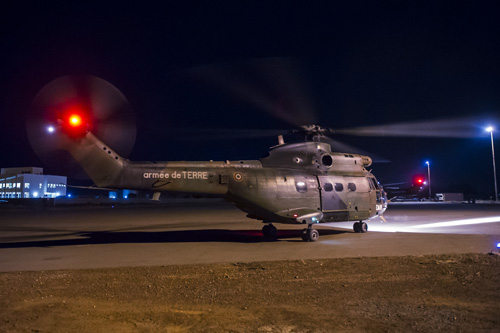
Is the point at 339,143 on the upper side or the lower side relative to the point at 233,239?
upper

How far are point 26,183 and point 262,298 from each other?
10656 centimetres

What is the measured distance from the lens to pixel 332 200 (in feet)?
51.8

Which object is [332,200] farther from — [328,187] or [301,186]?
[301,186]

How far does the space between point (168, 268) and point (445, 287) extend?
605cm

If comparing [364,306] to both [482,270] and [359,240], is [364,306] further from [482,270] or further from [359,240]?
[359,240]

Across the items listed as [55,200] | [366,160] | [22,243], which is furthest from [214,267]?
[55,200]

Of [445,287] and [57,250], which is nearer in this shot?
[445,287]

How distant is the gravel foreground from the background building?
319 ft

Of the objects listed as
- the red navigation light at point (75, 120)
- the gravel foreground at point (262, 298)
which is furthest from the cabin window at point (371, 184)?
the red navigation light at point (75, 120)

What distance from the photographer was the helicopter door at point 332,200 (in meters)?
15.6

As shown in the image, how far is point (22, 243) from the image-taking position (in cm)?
1441

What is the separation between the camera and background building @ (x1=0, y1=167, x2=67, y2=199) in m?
95.4

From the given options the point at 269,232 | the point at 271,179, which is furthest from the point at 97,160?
the point at 269,232

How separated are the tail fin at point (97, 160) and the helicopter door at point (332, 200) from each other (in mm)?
8117
